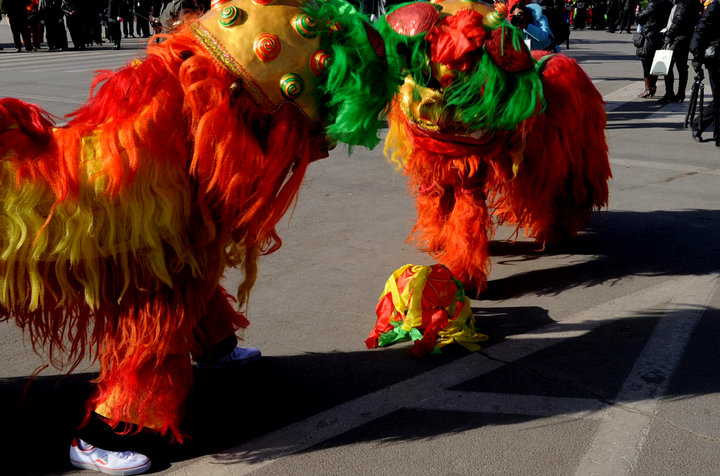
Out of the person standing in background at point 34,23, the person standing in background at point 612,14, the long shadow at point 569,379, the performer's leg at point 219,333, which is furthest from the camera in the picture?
the person standing in background at point 612,14

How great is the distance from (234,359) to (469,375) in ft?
3.37

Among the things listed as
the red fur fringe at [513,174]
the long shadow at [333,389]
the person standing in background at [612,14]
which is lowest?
the person standing in background at [612,14]

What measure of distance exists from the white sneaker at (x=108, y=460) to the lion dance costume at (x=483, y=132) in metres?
1.92

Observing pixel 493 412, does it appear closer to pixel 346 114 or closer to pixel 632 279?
pixel 346 114

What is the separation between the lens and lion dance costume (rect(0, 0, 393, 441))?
7.97ft

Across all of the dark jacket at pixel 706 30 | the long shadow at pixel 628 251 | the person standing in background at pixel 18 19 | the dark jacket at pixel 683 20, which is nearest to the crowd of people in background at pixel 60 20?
the person standing in background at pixel 18 19

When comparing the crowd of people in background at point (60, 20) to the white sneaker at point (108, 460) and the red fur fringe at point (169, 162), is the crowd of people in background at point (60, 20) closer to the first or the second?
the red fur fringe at point (169, 162)

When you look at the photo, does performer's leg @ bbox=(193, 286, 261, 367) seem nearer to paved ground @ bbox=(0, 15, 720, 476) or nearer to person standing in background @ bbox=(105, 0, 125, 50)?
paved ground @ bbox=(0, 15, 720, 476)

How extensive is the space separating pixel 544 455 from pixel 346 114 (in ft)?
4.63

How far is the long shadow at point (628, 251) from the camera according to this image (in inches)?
180

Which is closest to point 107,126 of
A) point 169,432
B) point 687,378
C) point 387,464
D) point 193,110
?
point 193,110

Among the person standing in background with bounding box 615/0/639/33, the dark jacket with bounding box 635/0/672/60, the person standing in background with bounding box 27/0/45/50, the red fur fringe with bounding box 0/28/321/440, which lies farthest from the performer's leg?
the person standing in background with bounding box 615/0/639/33

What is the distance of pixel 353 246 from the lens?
5109 millimetres

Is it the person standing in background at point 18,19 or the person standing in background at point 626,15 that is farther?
the person standing in background at point 626,15
